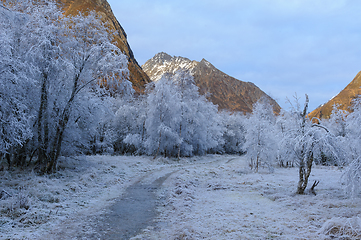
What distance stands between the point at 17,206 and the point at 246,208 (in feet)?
31.2

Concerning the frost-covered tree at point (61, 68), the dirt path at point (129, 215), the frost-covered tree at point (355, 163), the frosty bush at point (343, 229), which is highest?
the frost-covered tree at point (61, 68)

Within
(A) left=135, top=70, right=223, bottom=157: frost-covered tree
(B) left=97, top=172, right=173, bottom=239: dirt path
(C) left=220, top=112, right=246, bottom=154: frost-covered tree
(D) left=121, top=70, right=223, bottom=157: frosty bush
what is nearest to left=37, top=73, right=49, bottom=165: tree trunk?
(B) left=97, top=172, right=173, bottom=239: dirt path

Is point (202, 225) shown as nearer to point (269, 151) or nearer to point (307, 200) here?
point (307, 200)

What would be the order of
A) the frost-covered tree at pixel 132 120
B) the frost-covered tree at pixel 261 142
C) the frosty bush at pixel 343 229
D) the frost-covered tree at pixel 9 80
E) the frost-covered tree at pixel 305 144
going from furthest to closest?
the frost-covered tree at pixel 132 120
the frost-covered tree at pixel 261 142
the frost-covered tree at pixel 305 144
the frost-covered tree at pixel 9 80
the frosty bush at pixel 343 229

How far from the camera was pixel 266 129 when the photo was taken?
26594 millimetres

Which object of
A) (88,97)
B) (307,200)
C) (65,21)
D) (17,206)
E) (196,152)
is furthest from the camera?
(196,152)

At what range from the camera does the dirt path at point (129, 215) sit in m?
6.75

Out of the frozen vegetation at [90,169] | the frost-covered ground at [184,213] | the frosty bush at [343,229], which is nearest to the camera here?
the frosty bush at [343,229]

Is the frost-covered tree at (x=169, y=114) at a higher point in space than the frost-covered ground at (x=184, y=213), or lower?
higher

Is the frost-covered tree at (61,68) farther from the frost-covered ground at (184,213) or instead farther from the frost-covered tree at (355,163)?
the frost-covered tree at (355,163)

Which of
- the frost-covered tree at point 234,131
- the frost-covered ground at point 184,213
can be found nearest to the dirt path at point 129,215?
the frost-covered ground at point 184,213

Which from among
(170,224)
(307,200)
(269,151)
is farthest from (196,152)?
(170,224)

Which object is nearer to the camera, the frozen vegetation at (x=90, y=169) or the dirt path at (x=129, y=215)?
the dirt path at (x=129, y=215)

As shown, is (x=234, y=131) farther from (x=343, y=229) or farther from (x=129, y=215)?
(x=343, y=229)
